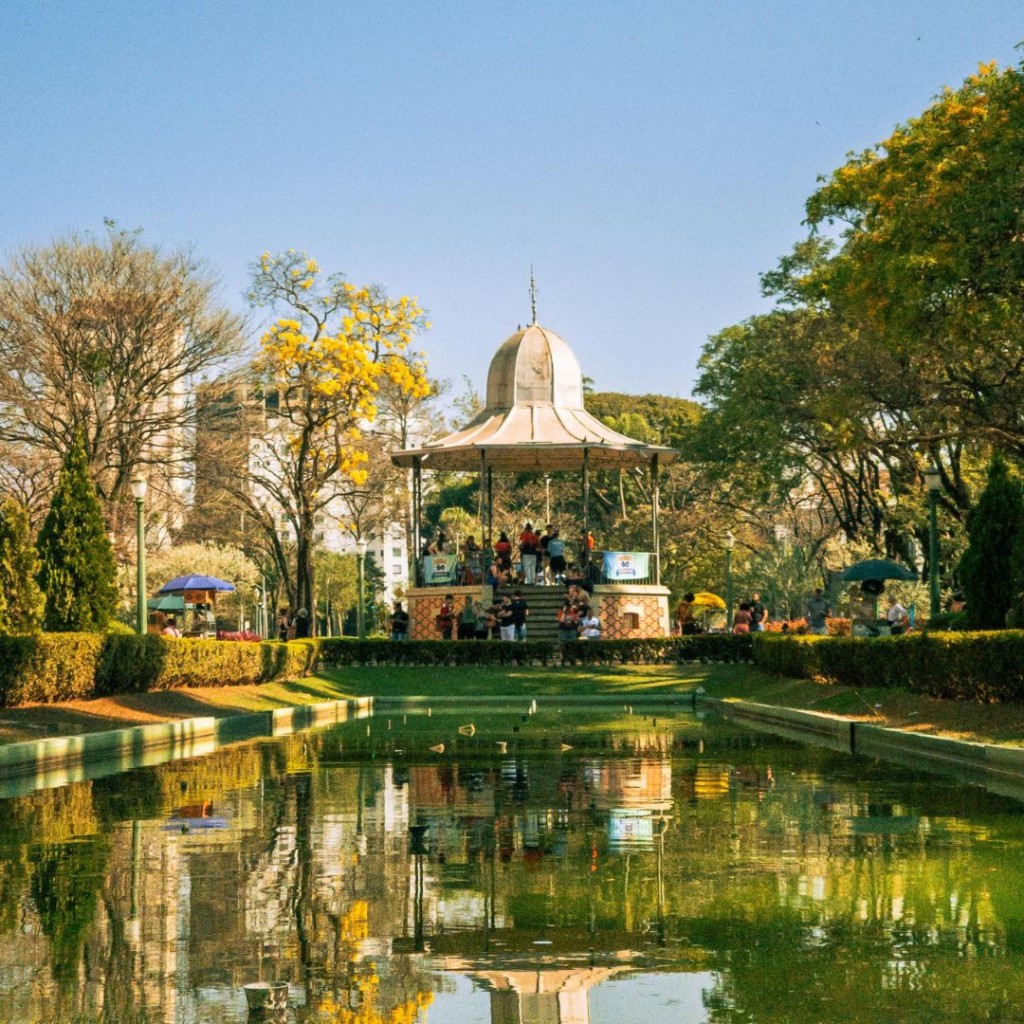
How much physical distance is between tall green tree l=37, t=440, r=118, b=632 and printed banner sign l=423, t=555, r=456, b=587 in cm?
1717

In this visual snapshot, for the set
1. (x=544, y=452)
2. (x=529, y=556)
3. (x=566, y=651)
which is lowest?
(x=566, y=651)

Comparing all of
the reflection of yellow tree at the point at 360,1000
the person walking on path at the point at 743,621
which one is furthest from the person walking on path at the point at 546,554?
the reflection of yellow tree at the point at 360,1000

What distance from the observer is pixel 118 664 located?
1006 inches

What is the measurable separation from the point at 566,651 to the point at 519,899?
Result: 1225 inches

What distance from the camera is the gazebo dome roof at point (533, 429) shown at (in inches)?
1746

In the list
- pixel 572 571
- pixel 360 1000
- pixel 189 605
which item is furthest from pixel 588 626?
pixel 360 1000

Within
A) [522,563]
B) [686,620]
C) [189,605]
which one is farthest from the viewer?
[189,605]

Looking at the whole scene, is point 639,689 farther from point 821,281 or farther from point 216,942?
point 216,942

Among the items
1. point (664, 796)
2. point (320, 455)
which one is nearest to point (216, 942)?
point (664, 796)

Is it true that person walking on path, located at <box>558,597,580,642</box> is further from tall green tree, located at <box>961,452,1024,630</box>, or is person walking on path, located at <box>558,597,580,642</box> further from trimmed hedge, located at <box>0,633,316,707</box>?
tall green tree, located at <box>961,452,1024,630</box>

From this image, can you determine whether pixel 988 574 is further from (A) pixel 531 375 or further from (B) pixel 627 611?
(A) pixel 531 375

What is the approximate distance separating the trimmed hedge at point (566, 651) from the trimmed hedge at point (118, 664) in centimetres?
541

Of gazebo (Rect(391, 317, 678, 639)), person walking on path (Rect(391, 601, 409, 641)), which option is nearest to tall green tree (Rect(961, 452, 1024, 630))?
gazebo (Rect(391, 317, 678, 639))

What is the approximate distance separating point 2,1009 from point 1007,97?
21812mm
